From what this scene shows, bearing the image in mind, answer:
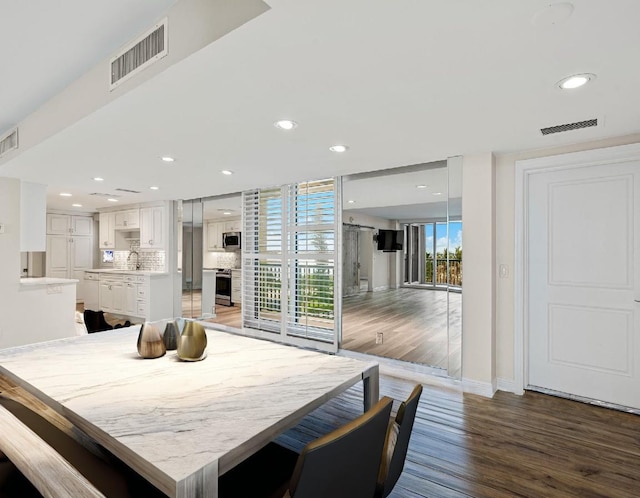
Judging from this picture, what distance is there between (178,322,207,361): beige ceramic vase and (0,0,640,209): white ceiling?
1.31 metres

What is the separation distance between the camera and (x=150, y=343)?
194 centimetres

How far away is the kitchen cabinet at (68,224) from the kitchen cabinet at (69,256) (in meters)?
0.12

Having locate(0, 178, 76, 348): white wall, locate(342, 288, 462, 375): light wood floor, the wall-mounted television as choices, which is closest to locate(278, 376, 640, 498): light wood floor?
locate(342, 288, 462, 375): light wood floor

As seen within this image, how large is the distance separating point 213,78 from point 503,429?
2897mm

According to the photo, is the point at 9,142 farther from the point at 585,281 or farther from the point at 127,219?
the point at 585,281

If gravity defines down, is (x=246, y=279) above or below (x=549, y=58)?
below

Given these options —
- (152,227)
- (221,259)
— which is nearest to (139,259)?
(152,227)

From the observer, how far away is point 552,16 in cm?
136

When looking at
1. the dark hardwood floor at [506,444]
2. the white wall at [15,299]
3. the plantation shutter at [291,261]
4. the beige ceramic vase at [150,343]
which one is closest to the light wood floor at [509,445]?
the dark hardwood floor at [506,444]

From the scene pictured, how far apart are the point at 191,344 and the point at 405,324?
4.48m

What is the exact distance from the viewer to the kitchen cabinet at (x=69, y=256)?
8281 mm

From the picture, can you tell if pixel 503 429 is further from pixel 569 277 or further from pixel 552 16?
pixel 552 16

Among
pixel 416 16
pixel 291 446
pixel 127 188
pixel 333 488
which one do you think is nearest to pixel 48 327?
pixel 127 188

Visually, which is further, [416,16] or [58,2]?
[58,2]
